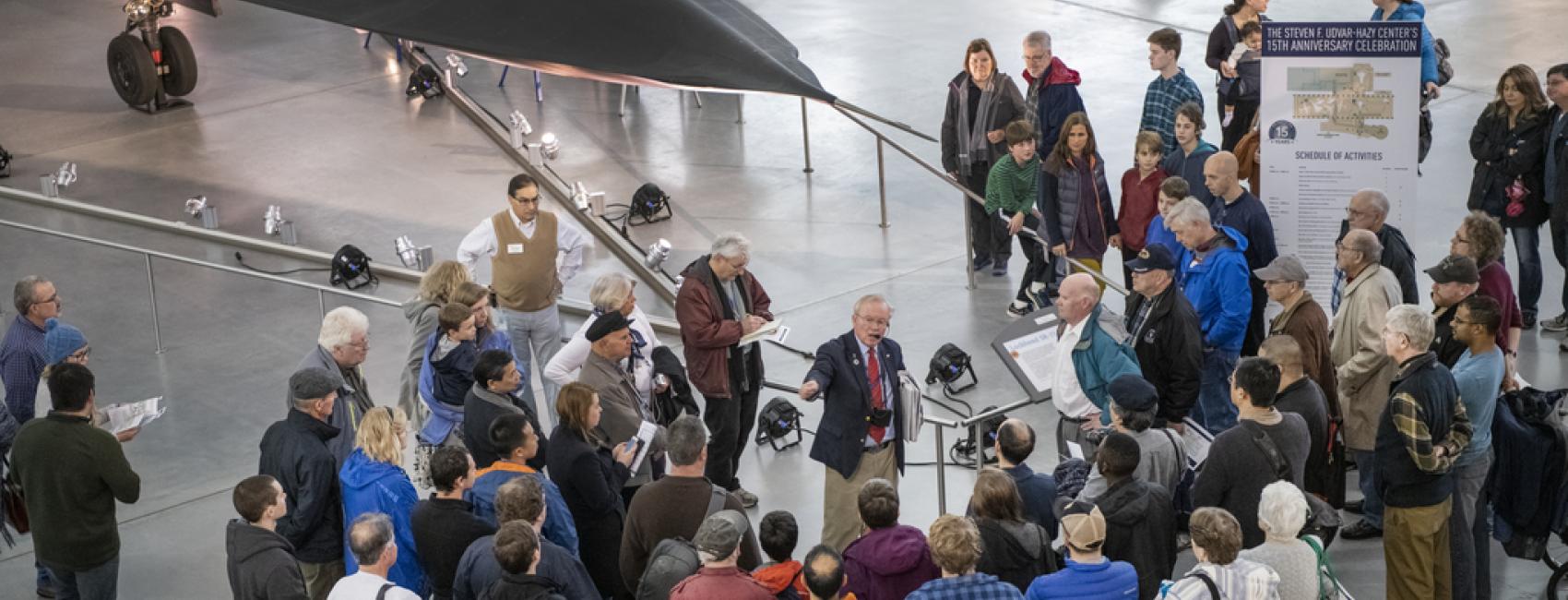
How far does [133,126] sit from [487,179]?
3978 millimetres

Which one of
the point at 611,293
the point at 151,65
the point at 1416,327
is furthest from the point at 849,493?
the point at 151,65

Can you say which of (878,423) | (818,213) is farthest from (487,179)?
(878,423)

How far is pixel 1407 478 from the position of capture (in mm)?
6930

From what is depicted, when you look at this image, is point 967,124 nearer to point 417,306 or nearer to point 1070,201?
point 1070,201

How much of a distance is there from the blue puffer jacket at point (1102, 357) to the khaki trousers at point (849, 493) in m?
0.96

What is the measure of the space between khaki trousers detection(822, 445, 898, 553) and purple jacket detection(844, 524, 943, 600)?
5.26 ft

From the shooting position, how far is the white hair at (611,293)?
25.8 feet

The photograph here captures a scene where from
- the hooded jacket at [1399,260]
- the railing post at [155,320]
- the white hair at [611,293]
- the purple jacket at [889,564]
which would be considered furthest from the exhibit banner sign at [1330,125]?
the railing post at [155,320]

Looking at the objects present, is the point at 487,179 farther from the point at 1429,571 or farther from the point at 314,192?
the point at 1429,571

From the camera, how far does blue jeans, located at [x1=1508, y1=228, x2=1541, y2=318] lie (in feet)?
32.7

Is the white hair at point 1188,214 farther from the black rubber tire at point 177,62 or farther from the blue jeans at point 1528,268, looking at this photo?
the black rubber tire at point 177,62

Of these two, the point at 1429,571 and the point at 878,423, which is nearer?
the point at 1429,571

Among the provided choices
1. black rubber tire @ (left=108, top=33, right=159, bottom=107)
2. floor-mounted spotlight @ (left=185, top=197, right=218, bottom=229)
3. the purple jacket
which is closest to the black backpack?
the purple jacket

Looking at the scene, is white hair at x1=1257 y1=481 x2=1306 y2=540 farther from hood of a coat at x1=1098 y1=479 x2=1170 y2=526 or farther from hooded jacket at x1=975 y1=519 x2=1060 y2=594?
hooded jacket at x1=975 y1=519 x2=1060 y2=594
